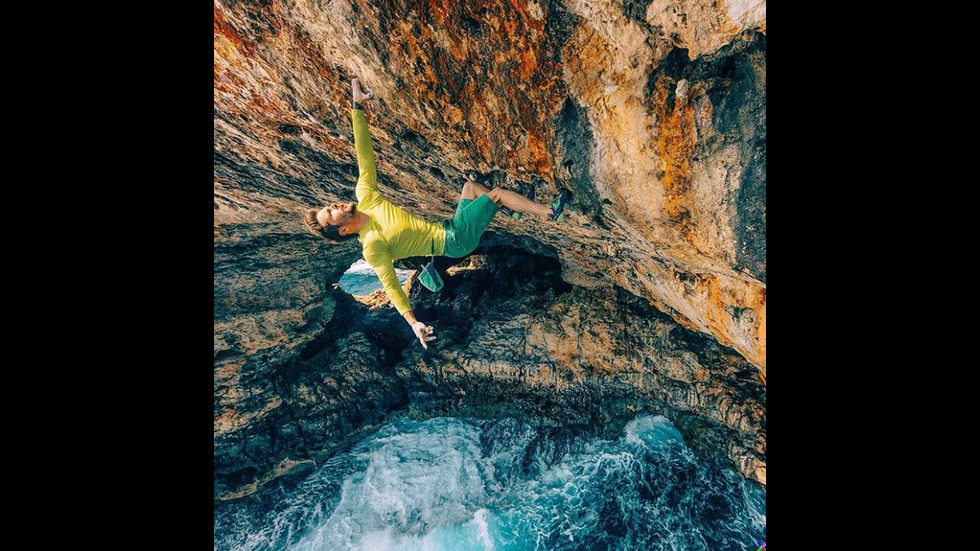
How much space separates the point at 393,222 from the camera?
3.47 metres

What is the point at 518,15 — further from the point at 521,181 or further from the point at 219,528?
the point at 219,528

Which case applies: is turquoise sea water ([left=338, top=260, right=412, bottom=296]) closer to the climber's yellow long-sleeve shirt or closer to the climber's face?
the climber's yellow long-sleeve shirt

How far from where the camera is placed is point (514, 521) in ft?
21.0

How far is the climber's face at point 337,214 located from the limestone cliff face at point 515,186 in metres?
1.08

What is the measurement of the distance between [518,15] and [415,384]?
672 cm

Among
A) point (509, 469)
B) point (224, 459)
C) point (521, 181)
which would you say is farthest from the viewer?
point (509, 469)

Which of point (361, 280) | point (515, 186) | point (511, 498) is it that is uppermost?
point (515, 186)

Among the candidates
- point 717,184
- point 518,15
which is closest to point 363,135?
point 518,15

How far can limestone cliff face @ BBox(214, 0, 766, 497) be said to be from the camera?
8.32 ft

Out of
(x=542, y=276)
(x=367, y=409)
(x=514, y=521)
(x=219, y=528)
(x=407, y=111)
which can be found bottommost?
(x=219, y=528)

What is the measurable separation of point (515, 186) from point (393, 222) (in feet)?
4.61

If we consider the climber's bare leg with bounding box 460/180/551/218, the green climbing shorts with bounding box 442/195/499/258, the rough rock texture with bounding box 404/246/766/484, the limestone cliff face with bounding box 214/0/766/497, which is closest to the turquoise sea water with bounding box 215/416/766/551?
the rough rock texture with bounding box 404/246/766/484

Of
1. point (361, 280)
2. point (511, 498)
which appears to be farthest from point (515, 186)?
point (361, 280)

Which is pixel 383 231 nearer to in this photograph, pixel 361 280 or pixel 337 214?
pixel 337 214
